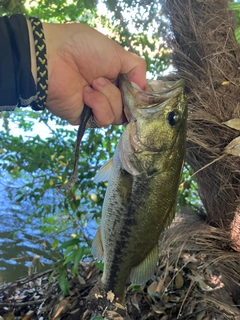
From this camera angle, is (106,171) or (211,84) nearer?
(106,171)

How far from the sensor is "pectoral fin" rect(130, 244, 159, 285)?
144 centimetres

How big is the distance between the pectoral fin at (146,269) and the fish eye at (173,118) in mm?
510

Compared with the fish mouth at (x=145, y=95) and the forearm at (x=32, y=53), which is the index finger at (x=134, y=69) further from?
the forearm at (x=32, y=53)

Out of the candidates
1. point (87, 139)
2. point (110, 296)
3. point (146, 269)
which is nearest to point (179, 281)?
point (110, 296)

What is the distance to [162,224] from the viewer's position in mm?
1364

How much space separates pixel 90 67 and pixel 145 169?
50 cm

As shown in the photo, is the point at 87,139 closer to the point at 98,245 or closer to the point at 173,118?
the point at 98,245

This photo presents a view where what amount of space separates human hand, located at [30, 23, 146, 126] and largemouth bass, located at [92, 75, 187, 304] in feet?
0.25

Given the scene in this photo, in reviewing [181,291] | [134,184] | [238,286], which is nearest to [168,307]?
[181,291]

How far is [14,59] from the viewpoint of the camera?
123 centimetres

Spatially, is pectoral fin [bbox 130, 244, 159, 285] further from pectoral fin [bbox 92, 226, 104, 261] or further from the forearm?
the forearm

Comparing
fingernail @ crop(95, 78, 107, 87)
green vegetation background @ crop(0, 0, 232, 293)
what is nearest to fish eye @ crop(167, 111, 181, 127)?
fingernail @ crop(95, 78, 107, 87)

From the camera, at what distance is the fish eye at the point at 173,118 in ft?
4.17

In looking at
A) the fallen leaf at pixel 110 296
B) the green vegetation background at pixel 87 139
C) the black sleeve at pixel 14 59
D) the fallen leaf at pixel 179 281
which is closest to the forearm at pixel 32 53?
the black sleeve at pixel 14 59
